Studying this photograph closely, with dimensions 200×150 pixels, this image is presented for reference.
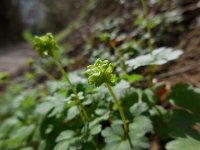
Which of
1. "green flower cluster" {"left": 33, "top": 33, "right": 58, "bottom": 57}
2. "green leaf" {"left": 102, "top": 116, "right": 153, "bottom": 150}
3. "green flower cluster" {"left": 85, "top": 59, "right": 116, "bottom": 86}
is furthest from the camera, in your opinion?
"green flower cluster" {"left": 33, "top": 33, "right": 58, "bottom": 57}

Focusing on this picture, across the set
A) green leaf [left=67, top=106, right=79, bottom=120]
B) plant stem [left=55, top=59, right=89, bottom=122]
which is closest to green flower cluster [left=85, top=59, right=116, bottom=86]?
plant stem [left=55, top=59, right=89, bottom=122]

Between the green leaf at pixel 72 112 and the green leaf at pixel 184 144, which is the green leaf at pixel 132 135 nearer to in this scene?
the green leaf at pixel 184 144

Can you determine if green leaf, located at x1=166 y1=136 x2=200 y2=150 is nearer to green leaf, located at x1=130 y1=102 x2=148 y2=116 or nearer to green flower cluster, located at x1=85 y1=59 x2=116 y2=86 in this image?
green leaf, located at x1=130 y1=102 x2=148 y2=116

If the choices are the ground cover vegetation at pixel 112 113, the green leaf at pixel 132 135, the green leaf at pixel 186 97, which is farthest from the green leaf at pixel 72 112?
the green leaf at pixel 186 97

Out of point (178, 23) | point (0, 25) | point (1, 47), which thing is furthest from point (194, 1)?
point (0, 25)

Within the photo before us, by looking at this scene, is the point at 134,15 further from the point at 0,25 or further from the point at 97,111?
the point at 0,25

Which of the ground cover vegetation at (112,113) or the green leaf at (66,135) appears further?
the green leaf at (66,135)
